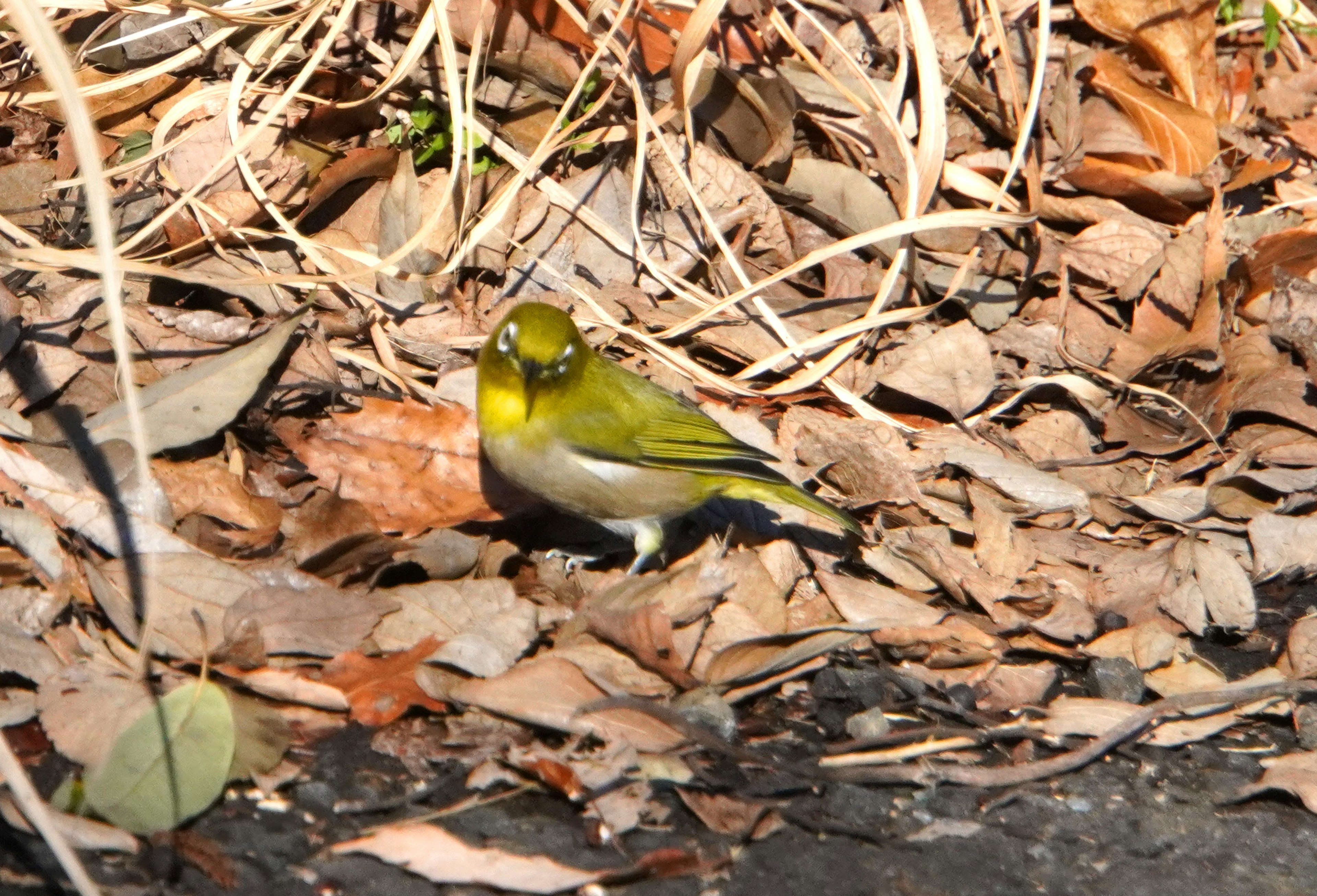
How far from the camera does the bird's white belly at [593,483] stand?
4.24 metres

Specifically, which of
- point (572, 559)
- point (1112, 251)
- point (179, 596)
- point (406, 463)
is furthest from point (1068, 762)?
point (1112, 251)

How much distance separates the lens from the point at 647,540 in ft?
15.2

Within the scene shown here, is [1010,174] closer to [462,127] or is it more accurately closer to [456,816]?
[462,127]

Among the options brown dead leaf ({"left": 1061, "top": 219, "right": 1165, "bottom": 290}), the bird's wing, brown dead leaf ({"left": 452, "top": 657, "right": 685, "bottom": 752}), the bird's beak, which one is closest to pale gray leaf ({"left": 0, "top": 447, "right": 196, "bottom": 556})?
brown dead leaf ({"left": 452, "top": 657, "right": 685, "bottom": 752})

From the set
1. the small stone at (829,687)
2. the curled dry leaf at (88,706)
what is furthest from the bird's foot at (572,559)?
the curled dry leaf at (88,706)

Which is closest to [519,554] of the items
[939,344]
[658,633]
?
[658,633]

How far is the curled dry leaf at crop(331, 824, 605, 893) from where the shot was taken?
2676 millimetres

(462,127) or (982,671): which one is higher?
(462,127)

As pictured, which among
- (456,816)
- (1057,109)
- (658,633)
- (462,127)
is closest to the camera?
(456,816)

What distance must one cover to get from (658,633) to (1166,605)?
6.35 ft

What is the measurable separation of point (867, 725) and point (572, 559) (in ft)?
4.51

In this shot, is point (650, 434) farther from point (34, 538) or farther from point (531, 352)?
point (34, 538)

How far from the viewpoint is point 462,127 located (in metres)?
4.82

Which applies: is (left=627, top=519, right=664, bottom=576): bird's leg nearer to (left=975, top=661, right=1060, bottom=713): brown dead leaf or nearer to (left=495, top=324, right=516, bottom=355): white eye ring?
(left=495, top=324, right=516, bottom=355): white eye ring
